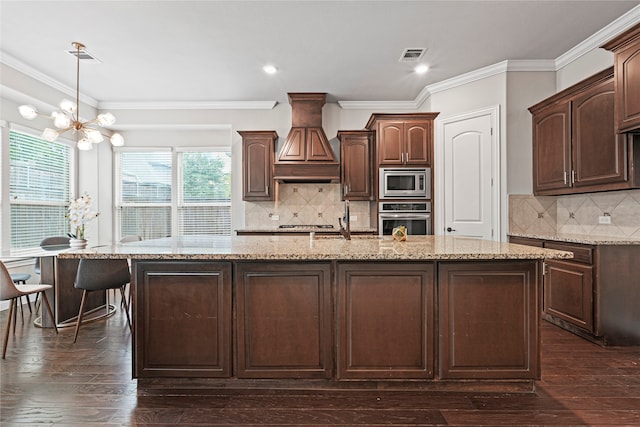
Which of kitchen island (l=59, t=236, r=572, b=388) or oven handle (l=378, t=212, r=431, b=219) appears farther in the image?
oven handle (l=378, t=212, r=431, b=219)

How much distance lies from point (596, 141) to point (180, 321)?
3773 millimetres

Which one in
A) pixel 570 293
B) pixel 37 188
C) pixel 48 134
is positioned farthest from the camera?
pixel 37 188

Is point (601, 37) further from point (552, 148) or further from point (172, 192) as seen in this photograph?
point (172, 192)

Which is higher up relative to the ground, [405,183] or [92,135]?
[92,135]

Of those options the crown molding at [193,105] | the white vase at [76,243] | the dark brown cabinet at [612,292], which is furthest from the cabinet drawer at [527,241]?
the white vase at [76,243]

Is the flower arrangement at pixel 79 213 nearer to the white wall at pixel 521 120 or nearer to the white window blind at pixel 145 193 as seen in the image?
the white window blind at pixel 145 193

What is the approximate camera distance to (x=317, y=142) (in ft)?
17.1

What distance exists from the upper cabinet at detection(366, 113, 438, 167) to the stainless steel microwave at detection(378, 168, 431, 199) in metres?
0.10

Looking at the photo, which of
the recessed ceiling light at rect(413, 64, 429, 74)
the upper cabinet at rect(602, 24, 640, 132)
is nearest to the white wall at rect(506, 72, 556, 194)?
the recessed ceiling light at rect(413, 64, 429, 74)

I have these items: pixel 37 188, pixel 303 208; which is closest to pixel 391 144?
pixel 303 208

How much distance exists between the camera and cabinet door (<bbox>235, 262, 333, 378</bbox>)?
222cm

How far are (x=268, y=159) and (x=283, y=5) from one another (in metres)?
2.51

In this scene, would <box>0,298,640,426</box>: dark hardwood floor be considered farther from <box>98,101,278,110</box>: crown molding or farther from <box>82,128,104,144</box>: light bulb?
<box>98,101,278,110</box>: crown molding

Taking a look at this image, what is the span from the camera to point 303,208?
5.66m
